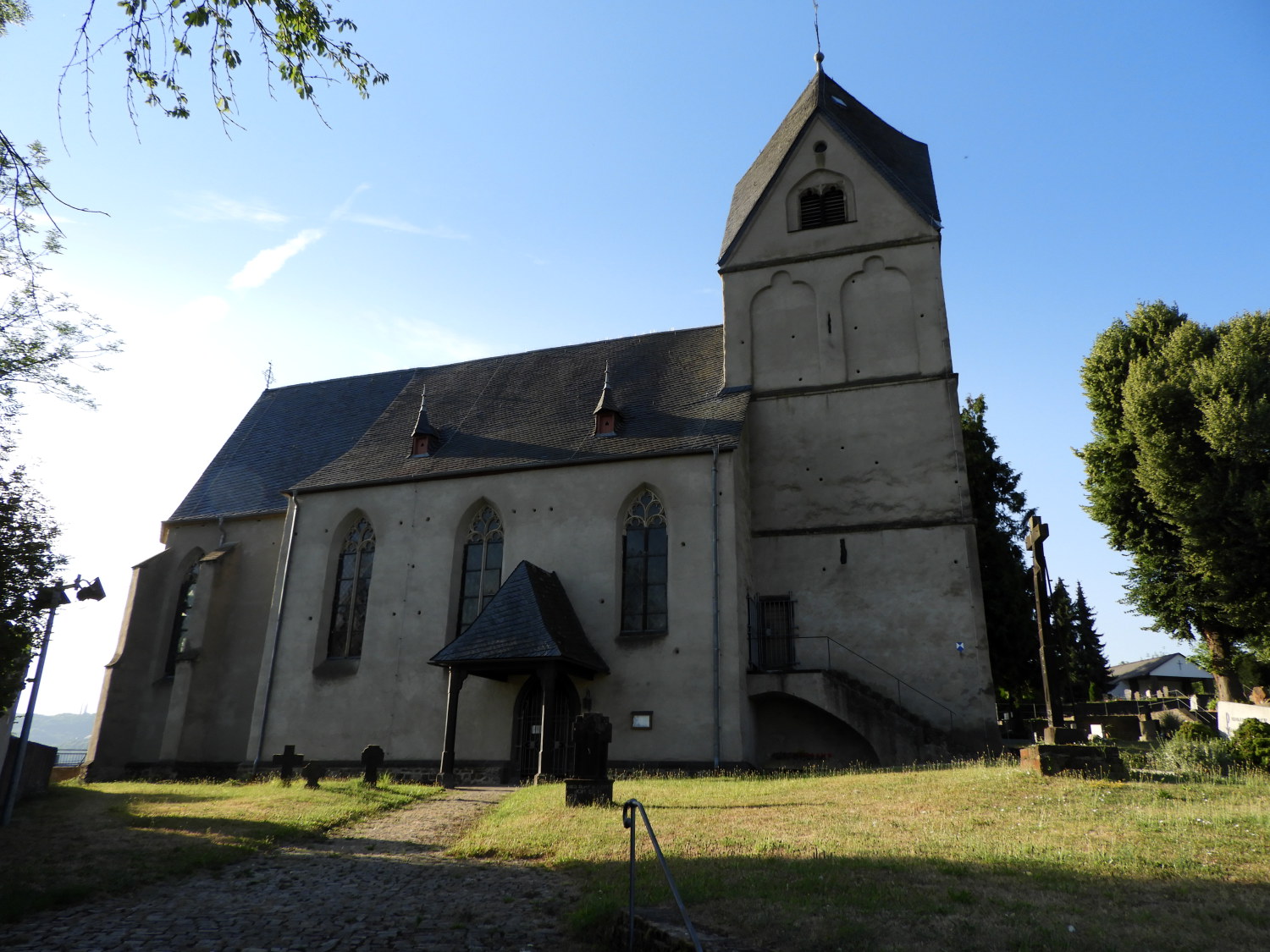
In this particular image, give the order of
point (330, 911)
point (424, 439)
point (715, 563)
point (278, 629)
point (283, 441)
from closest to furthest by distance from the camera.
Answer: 1. point (330, 911)
2. point (715, 563)
3. point (278, 629)
4. point (424, 439)
5. point (283, 441)

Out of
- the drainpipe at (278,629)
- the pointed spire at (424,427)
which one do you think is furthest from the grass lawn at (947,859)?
the pointed spire at (424,427)

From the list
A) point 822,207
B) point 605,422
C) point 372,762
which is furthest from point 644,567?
point 822,207

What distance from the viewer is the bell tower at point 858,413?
20.3m

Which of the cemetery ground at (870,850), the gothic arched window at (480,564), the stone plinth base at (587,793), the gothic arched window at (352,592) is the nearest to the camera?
the cemetery ground at (870,850)

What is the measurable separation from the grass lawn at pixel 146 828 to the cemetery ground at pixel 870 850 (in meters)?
0.06

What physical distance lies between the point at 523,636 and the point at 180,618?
12.8 m

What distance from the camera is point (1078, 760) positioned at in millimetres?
12648

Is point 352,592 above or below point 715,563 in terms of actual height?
below

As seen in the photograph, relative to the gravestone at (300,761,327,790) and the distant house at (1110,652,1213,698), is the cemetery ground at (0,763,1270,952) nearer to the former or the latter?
the gravestone at (300,761,327,790)

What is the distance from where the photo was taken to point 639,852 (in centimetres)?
948

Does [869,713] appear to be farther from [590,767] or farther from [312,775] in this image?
[312,775]

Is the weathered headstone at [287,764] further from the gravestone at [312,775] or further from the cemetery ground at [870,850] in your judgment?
the cemetery ground at [870,850]

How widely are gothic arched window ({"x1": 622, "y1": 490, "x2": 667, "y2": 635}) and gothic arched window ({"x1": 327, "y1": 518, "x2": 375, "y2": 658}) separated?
6848 millimetres

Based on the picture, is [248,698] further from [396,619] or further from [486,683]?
[486,683]
